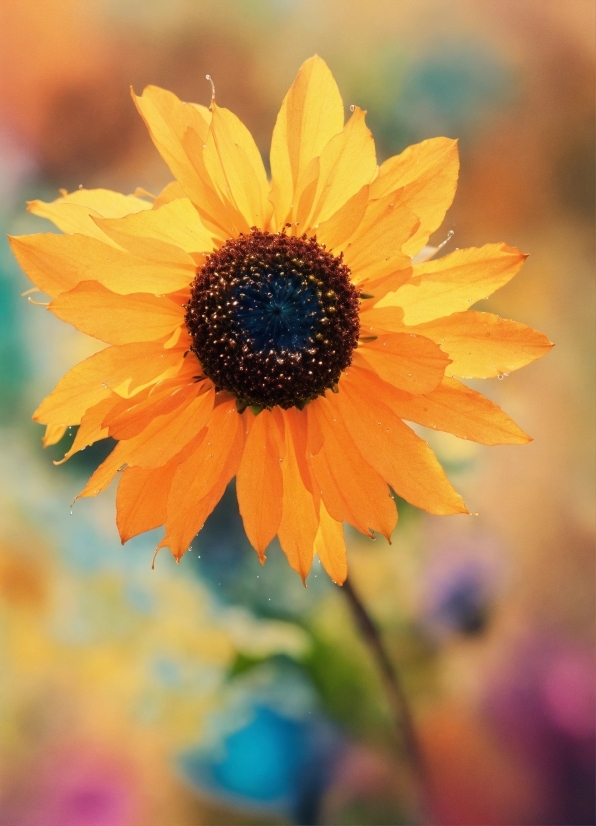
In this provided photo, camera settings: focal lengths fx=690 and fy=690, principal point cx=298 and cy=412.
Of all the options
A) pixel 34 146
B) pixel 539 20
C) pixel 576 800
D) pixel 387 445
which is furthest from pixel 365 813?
pixel 539 20

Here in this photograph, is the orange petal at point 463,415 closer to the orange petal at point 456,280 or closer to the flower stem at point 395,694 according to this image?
the orange petal at point 456,280

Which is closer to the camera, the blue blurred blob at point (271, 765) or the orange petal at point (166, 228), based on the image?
the orange petal at point (166, 228)

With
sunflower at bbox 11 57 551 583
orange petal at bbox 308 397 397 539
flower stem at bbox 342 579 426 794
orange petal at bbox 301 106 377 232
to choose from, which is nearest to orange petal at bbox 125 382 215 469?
sunflower at bbox 11 57 551 583

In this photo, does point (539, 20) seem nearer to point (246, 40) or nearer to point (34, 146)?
point (246, 40)

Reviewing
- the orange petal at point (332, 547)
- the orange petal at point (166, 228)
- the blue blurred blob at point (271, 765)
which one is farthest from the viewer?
the blue blurred blob at point (271, 765)

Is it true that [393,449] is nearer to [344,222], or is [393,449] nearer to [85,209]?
[344,222]

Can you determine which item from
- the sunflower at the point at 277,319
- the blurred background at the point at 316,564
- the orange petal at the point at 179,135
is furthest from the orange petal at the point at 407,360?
the blurred background at the point at 316,564

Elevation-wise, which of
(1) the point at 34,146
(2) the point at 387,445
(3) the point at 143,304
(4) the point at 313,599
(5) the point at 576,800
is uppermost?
(1) the point at 34,146
